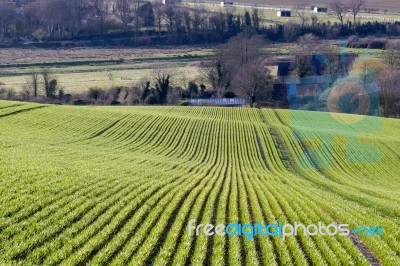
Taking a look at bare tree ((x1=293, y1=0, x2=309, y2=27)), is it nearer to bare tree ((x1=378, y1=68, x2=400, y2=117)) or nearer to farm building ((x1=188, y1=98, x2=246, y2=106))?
farm building ((x1=188, y1=98, x2=246, y2=106))

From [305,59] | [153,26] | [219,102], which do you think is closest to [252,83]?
[219,102]

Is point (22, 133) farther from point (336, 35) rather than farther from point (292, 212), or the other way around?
point (336, 35)

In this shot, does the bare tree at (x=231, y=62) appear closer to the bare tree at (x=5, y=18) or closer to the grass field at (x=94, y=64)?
the grass field at (x=94, y=64)

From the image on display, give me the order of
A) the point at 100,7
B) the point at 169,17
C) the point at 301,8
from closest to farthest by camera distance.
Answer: the point at 169,17
the point at 100,7
the point at 301,8

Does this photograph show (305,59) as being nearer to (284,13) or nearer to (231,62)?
(231,62)

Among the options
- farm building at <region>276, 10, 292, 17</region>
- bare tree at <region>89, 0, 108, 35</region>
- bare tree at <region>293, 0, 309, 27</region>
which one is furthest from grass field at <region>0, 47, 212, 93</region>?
bare tree at <region>293, 0, 309, 27</region>

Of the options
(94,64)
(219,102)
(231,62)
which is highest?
(94,64)
